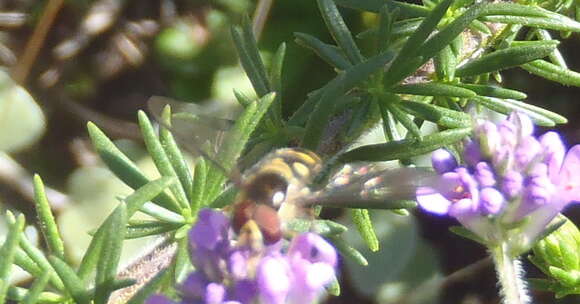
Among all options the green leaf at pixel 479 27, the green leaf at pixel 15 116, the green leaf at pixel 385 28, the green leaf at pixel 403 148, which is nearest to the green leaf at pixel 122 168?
the green leaf at pixel 403 148

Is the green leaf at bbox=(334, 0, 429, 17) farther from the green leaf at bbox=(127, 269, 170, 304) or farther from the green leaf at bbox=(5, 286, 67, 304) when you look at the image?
the green leaf at bbox=(5, 286, 67, 304)

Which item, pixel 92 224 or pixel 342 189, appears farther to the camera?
pixel 92 224

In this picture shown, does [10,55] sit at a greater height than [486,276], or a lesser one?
greater

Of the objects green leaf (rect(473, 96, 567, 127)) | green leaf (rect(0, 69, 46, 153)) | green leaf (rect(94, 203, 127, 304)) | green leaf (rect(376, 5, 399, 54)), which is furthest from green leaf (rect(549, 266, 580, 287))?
green leaf (rect(0, 69, 46, 153))

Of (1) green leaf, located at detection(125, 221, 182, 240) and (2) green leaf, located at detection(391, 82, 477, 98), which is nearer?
(1) green leaf, located at detection(125, 221, 182, 240)

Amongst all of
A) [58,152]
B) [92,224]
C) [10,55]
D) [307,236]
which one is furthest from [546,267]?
[10,55]

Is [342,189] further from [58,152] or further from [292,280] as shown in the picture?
[58,152]

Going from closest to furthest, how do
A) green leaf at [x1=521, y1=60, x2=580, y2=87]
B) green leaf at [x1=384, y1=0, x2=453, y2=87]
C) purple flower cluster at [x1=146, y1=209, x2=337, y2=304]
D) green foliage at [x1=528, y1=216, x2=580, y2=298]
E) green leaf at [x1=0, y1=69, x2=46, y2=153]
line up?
purple flower cluster at [x1=146, y1=209, x2=337, y2=304] < green leaf at [x1=384, y1=0, x2=453, y2=87] < green foliage at [x1=528, y1=216, x2=580, y2=298] < green leaf at [x1=521, y1=60, x2=580, y2=87] < green leaf at [x1=0, y1=69, x2=46, y2=153]
